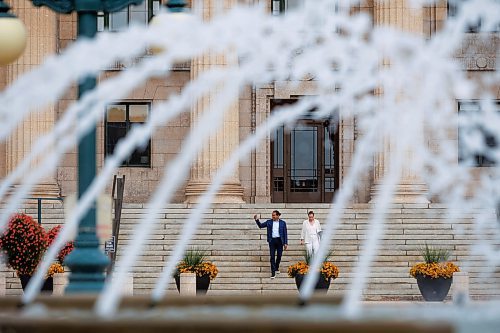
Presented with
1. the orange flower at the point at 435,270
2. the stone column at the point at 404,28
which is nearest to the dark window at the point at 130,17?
the stone column at the point at 404,28

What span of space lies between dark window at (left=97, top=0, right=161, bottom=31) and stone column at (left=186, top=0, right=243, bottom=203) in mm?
4840

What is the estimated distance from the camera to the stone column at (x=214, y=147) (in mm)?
43531

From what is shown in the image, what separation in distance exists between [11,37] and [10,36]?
1 centimetres

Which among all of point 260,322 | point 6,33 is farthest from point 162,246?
point 260,322

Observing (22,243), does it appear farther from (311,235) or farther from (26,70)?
(26,70)

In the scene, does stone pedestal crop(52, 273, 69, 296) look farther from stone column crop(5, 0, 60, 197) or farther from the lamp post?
the lamp post

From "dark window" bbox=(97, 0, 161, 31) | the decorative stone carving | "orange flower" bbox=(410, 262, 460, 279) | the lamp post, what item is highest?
"dark window" bbox=(97, 0, 161, 31)

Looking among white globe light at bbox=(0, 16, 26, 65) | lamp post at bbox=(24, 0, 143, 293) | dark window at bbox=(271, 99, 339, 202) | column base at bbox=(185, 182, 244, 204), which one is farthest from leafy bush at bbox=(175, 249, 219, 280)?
lamp post at bbox=(24, 0, 143, 293)

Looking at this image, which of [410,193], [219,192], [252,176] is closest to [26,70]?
[219,192]

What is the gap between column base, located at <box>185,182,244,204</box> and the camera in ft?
141

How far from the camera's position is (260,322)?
800 centimetres

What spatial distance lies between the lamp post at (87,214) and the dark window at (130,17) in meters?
34.6

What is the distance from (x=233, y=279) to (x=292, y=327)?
27719 millimetres

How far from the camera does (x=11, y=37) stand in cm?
1488
